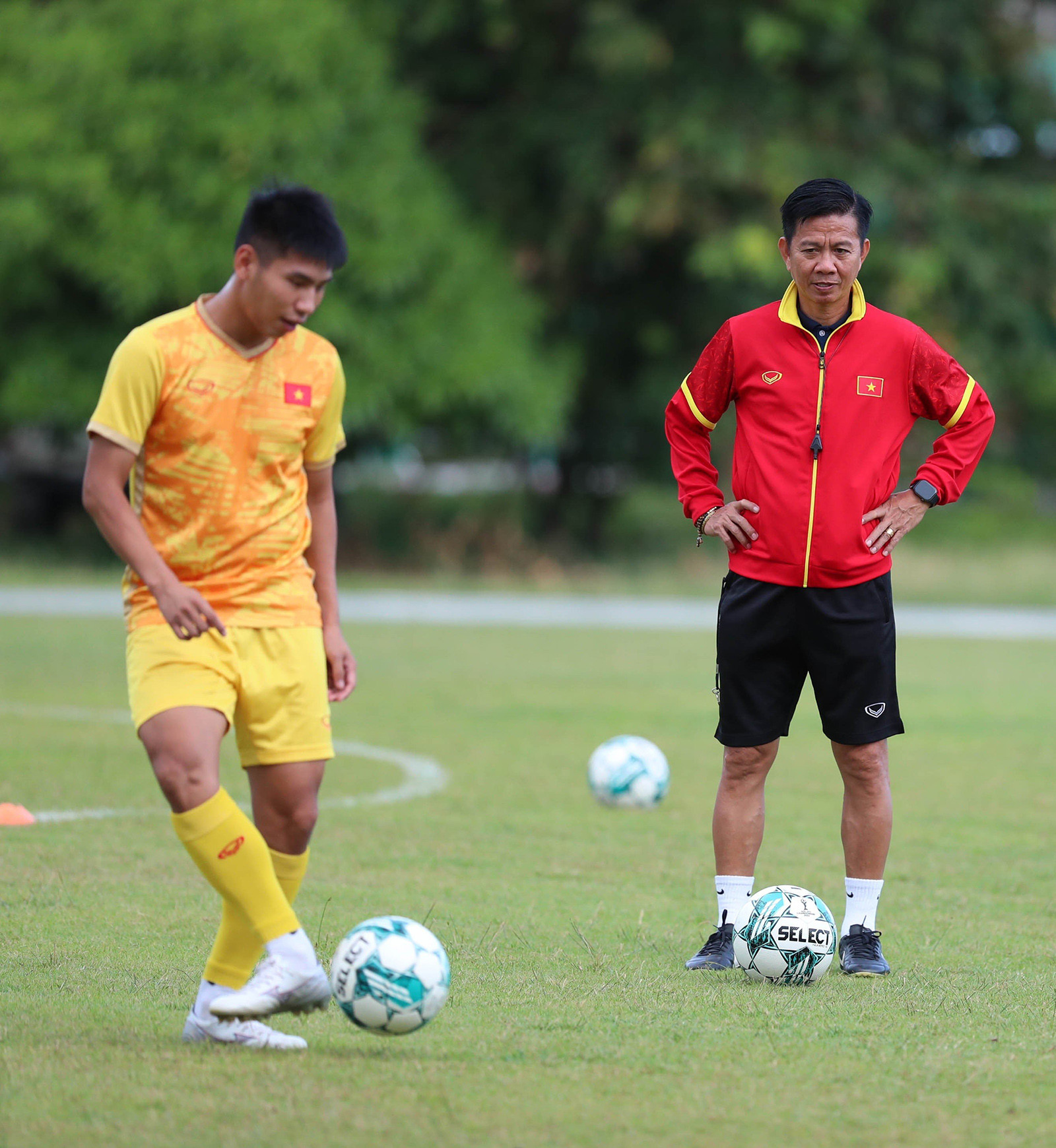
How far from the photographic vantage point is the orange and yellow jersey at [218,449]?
4449 millimetres

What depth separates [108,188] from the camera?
25984mm

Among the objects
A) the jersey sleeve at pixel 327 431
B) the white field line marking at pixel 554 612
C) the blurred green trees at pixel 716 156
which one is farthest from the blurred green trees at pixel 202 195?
the jersey sleeve at pixel 327 431

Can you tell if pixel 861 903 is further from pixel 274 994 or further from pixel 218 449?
pixel 218 449

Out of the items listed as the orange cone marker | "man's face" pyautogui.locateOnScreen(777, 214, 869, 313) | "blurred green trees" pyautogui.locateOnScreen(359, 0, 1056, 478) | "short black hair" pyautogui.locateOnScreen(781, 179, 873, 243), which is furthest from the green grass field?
"blurred green trees" pyautogui.locateOnScreen(359, 0, 1056, 478)

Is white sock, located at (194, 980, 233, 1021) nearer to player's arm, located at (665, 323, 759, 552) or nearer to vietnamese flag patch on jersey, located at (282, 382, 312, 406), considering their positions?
vietnamese flag patch on jersey, located at (282, 382, 312, 406)

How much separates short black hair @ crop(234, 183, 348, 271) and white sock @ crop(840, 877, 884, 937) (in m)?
→ 2.74

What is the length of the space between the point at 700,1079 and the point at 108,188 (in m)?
23.8

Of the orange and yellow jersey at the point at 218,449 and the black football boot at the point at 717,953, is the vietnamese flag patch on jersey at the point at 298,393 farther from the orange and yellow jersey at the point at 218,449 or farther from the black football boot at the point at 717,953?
the black football boot at the point at 717,953

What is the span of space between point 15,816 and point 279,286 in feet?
14.1

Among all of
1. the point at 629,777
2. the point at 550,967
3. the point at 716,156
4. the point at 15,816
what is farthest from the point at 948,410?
the point at 716,156

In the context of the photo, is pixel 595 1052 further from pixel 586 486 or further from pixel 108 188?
pixel 586 486

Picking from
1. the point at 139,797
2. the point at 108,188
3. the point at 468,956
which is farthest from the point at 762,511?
the point at 108,188

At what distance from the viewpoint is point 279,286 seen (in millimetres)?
4418

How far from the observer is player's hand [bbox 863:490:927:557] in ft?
17.9
